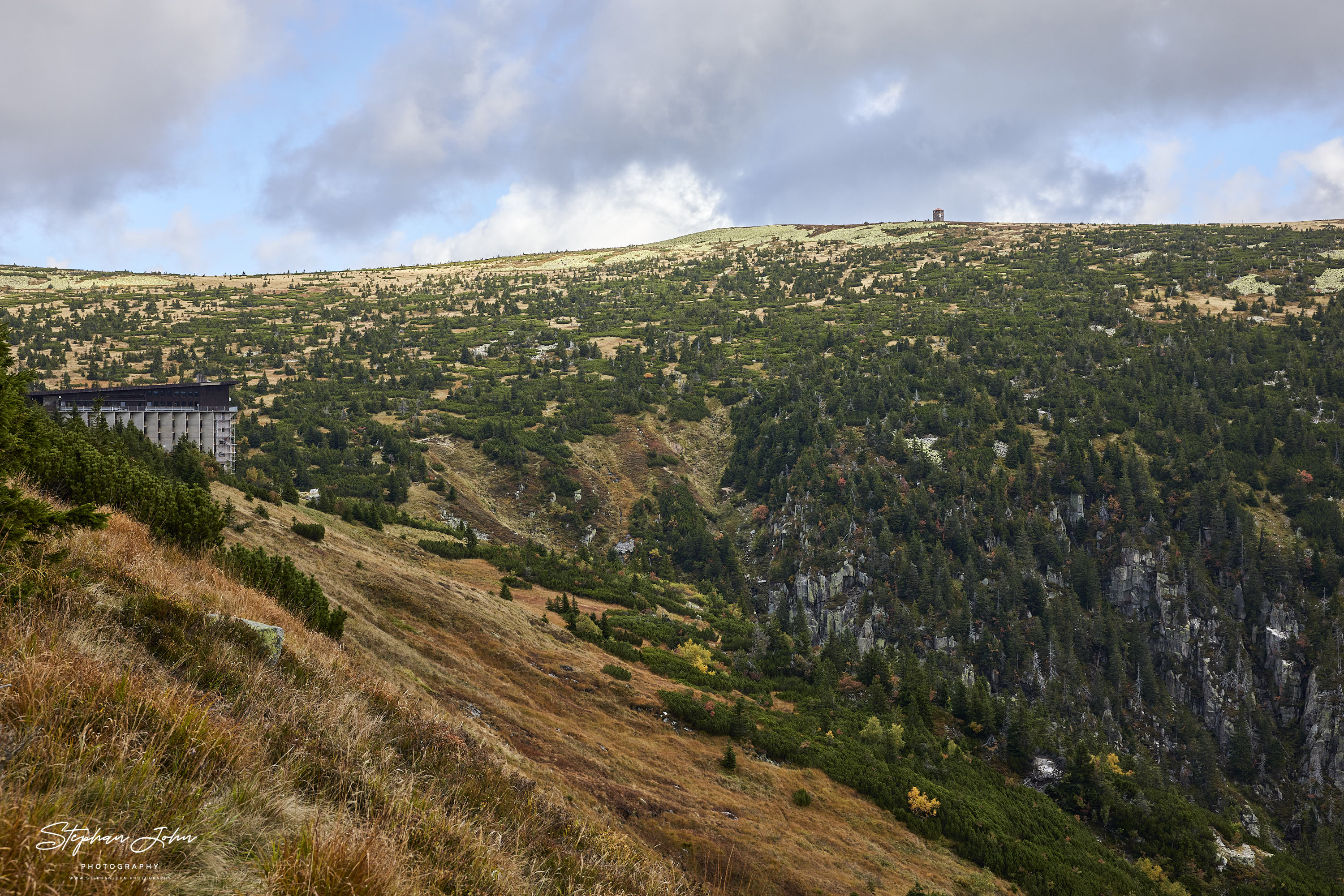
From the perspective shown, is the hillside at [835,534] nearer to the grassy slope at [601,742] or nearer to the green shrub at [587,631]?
the grassy slope at [601,742]

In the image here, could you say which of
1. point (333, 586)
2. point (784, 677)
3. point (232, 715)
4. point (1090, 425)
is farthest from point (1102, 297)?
point (232, 715)

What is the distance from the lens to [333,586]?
2144 cm

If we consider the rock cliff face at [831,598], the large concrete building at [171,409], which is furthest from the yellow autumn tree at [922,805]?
the large concrete building at [171,409]


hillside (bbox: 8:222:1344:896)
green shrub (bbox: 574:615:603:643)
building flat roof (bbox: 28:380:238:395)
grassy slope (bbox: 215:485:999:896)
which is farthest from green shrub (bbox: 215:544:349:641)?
building flat roof (bbox: 28:380:238:395)

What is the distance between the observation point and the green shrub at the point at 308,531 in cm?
2591

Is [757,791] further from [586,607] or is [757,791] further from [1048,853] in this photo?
[586,607]

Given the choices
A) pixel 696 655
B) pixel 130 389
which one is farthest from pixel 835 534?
pixel 130 389

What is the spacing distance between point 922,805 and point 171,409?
52555 millimetres

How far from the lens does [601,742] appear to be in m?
20.0

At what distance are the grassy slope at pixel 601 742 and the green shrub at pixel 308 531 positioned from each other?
467mm

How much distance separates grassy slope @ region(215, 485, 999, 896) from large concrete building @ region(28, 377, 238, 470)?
76.4 ft

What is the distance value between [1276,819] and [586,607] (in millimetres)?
56960

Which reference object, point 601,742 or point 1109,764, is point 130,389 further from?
point 1109,764

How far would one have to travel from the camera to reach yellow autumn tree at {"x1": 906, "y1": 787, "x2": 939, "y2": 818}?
2562 cm
